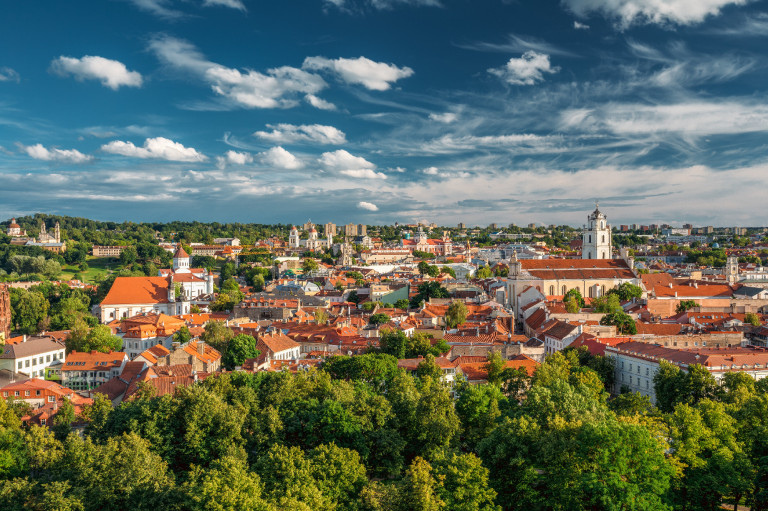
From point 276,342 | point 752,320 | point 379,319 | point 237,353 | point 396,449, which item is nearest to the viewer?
point 396,449

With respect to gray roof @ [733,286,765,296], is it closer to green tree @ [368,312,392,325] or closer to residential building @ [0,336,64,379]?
green tree @ [368,312,392,325]

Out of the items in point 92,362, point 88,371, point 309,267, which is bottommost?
point 88,371

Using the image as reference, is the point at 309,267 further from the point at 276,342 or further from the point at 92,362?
the point at 92,362

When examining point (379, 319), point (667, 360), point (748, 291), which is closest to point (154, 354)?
point (379, 319)

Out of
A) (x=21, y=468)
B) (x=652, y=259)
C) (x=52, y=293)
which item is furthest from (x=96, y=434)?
(x=652, y=259)

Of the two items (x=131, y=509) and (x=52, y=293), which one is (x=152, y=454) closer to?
(x=131, y=509)

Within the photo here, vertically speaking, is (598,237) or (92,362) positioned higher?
(598,237)

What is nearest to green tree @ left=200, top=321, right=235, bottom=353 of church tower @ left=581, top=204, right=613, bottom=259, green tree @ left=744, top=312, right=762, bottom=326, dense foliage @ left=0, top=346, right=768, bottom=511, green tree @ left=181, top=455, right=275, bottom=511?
dense foliage @ left=0, top=346, right=768, bottom=511
